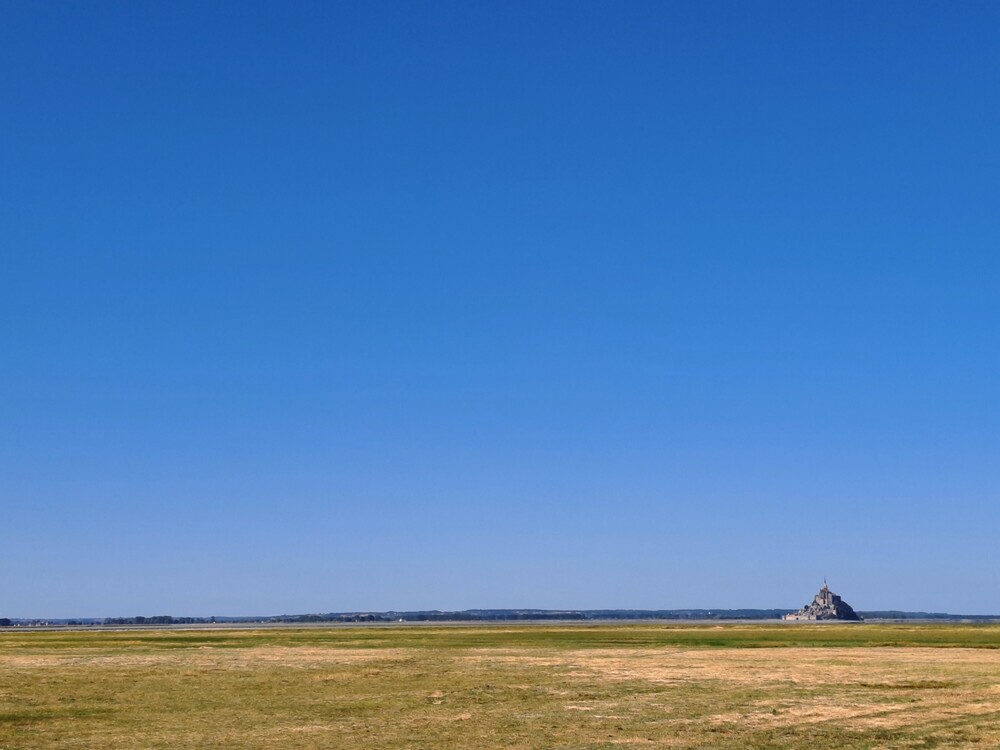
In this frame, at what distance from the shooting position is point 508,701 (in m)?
40.9

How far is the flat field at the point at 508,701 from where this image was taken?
101ft

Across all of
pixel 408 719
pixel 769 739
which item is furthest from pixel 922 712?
pixel 408 719

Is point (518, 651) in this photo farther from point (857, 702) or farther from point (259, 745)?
point (259, 745)

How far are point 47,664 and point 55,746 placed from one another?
38.7 meters

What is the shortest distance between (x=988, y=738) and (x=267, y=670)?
40.3 meters

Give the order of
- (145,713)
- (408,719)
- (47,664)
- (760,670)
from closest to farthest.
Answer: (408,719), (145,713), (760,670), (47,664)

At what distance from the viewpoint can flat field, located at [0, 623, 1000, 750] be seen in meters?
30.9

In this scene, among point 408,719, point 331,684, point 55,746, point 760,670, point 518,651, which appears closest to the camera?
point 55,746

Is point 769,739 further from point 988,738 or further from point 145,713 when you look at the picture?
point 145,713

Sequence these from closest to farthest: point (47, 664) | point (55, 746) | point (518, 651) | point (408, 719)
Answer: point (55, 746) < point (408, 719) < point (47, 664) < point (518, 651)

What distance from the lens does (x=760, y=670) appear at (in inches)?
2149

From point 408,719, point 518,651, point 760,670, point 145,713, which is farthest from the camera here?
point 518,651

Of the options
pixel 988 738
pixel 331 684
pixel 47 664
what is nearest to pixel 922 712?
pixel 988 738

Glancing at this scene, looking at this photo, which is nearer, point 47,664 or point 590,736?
point 590,736
